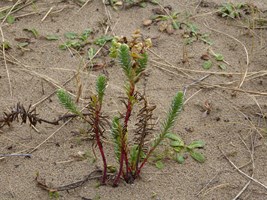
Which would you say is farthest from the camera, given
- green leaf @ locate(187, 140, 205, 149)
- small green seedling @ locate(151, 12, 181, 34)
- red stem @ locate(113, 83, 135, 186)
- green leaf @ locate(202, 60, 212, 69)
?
small green seedling @ locate(151, 12, 181, 34)

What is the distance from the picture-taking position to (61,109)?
2809 millimetres

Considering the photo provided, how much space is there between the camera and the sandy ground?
95.2 inches

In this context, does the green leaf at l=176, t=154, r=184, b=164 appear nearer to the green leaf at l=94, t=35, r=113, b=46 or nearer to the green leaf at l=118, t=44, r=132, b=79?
the green leaf at l=118, t=44, r=132, b=79

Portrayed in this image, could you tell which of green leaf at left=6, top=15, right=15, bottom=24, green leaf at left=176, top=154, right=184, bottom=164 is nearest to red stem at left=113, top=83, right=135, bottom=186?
green leaf at left=176, top=154, right=184, bottom=164

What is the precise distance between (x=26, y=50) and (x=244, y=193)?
1649mm

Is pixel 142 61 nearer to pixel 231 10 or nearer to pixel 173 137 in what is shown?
pixel 173 137

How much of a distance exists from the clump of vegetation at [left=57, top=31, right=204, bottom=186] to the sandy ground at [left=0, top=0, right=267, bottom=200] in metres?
0.07

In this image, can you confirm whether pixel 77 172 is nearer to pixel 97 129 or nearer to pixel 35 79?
pixel 97 129

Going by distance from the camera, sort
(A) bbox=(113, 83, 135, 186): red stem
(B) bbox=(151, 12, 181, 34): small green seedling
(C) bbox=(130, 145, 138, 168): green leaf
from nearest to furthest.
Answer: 1. (A) bbox=(113, 83, 135, 186): red stem
2. (C) bbox=(130, 145, 138, 168): green leaf
3. (B) bbox=(151, 12, 181, 34): small green seedling

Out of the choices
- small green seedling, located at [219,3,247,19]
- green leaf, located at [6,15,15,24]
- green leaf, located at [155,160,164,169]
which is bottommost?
green leaf, located at [155,160,164,169]

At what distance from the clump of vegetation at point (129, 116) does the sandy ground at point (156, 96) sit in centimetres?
7

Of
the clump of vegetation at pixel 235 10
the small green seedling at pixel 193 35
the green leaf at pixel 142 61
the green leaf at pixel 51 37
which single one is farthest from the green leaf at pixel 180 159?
the clump of vegetation at pixel 235 10

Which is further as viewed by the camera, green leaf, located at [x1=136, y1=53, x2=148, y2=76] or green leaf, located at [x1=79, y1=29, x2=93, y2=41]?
green leaf, located at [x1=79, y1=29, x2=93, y2=41]

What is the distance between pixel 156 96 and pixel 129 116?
685 mm
